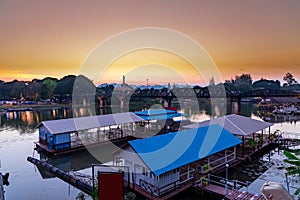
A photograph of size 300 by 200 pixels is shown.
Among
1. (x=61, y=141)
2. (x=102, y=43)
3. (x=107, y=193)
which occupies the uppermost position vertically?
(x=102, y=43)

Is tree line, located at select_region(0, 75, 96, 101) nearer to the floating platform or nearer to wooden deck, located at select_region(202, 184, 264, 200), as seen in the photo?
the floating platform

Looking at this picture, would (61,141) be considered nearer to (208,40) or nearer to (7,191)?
(7,191)

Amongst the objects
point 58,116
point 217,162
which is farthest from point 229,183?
point 58,116

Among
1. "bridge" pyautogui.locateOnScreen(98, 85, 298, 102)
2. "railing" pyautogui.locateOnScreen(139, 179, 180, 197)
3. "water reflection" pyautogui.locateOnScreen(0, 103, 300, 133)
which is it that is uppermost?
"bridge" pyautogui.locateOnScreen(98, 85, 298, 102)

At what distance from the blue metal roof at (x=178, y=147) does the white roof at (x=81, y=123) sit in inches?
344

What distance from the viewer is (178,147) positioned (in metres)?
11.1

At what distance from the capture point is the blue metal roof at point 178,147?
31.7 ft

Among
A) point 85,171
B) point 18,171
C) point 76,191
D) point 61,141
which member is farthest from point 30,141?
point 76,191

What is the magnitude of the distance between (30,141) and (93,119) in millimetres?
6395

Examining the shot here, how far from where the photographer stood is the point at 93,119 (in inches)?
792

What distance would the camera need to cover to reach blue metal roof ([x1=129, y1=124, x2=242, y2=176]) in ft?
31.7

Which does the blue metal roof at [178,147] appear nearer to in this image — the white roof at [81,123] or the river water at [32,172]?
the river water at [32,172]

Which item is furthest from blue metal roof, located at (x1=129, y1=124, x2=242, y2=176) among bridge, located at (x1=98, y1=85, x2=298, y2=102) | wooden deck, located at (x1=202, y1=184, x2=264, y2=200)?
bridge, located at (x1=98, y1=85, x2=298, y2=102)

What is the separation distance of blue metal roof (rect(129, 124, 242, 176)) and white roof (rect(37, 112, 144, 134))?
8.73m
